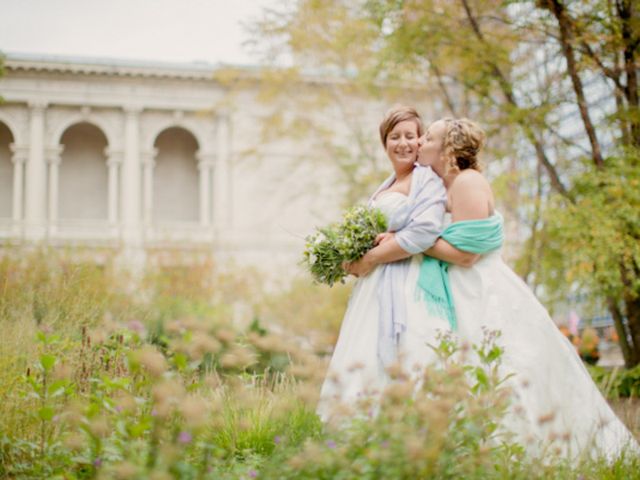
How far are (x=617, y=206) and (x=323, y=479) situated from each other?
23.4 ft

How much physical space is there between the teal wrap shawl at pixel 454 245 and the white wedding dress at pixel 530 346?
0.18ft

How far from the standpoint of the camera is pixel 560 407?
3658 mm

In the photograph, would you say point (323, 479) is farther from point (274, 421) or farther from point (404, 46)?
point (404, 46)

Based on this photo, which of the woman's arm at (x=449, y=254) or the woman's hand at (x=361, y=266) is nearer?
the woman's arm at (x=449, y=254)

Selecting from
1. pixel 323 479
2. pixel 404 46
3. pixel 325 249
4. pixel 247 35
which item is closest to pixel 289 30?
pixel 247 35

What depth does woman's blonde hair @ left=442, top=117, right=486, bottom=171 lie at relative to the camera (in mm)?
3752

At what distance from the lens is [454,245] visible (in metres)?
3.65

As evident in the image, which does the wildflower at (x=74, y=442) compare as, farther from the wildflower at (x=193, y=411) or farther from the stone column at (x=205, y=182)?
the stone column at (x=205, y=182)

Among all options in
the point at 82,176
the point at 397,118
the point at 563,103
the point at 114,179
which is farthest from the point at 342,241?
the point at 82,176

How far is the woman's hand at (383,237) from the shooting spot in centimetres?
374

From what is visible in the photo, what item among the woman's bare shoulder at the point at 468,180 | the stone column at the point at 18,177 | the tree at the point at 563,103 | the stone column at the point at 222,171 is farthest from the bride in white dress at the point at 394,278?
the stone column at the point at 18,177

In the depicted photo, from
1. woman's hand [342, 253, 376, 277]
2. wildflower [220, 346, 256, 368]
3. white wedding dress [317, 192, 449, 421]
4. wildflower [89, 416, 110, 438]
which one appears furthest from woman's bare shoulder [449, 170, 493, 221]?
wildflower [89, 416, 110, 438]

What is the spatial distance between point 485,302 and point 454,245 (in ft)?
1.13

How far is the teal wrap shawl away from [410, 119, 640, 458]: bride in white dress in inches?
1.4
